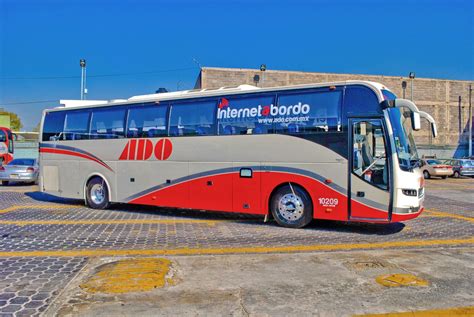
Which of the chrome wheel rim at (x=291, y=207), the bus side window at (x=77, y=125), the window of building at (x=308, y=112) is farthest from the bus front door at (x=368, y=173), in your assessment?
the bus side window at (x=77, y=125)

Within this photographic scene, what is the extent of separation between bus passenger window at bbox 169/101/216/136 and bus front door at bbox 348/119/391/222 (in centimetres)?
350

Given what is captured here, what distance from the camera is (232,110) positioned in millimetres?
9594

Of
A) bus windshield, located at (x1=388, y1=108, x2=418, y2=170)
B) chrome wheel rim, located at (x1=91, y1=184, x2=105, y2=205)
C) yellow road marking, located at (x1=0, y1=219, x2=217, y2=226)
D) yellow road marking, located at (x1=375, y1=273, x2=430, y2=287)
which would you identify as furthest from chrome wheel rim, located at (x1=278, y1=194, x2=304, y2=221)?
chrome wheel rim, located at (x1=91, y1=184, x2=105, y2=205)

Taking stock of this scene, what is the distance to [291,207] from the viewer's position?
29.2ft

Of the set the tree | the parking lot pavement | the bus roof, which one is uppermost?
the tree

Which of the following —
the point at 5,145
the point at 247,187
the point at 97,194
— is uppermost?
the point at 5,145

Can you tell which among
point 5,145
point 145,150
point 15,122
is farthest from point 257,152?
point 15,122

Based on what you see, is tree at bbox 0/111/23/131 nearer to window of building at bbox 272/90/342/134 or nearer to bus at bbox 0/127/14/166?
bus at bbox 0/127/14/166

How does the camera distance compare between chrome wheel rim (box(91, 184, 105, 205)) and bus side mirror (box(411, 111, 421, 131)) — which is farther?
chrome wheel rim (box(91, 184, 105, 205))

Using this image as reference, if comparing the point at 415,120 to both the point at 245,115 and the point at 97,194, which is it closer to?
the point at 245,115

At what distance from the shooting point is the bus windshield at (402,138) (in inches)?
314

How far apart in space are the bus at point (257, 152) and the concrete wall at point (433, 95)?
98.7ft

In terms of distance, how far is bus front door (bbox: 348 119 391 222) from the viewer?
801 cm

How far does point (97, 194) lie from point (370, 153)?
319 inches
